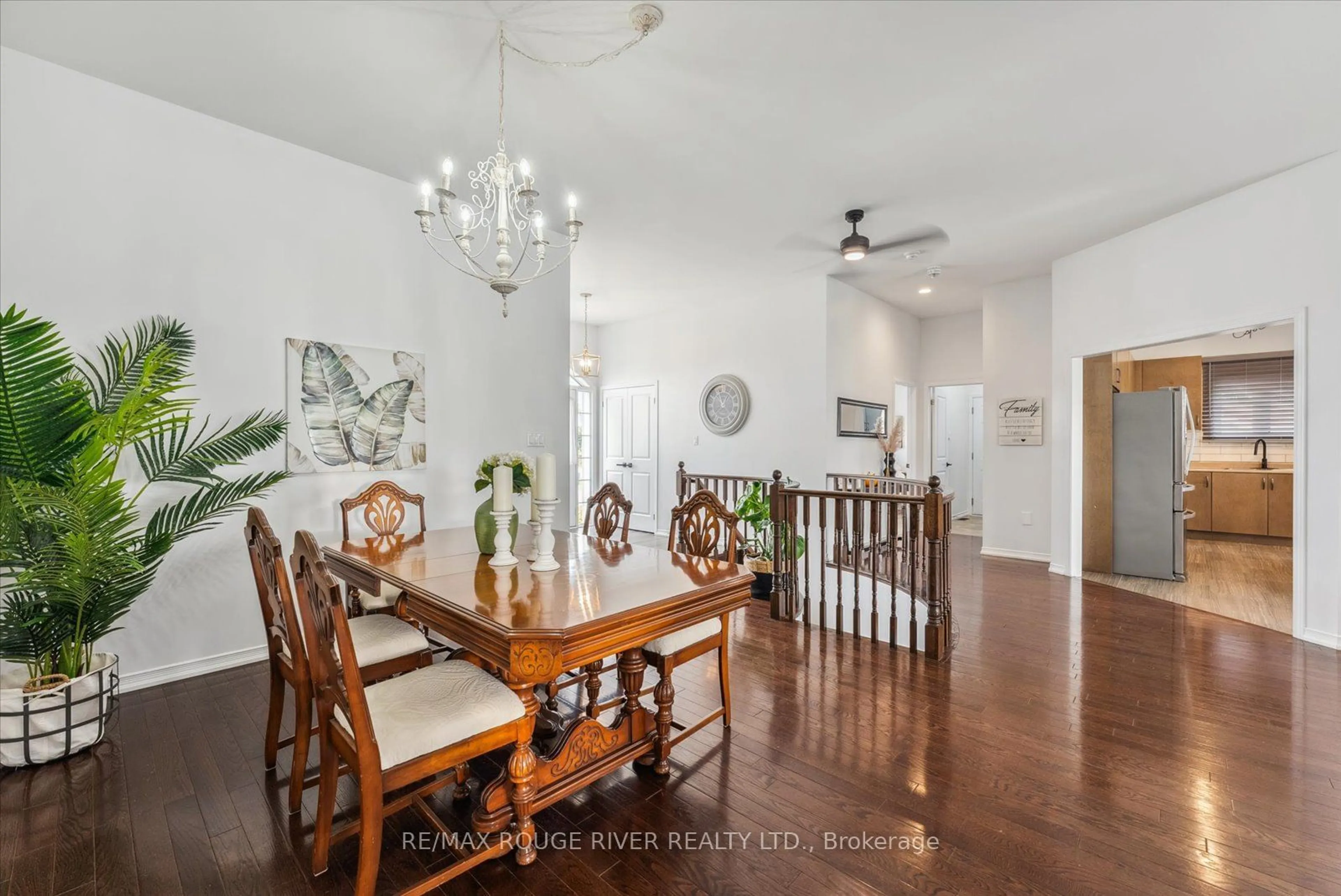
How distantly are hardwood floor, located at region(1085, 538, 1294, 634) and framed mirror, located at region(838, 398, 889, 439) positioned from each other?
8.11ft

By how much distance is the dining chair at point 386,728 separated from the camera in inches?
54.9

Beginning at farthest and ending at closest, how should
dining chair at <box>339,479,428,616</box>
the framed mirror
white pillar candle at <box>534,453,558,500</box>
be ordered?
the framed mirror < dining chair at <box>339,479,428,616</box> < white pillar candle at <box>534,453,558,500</box>

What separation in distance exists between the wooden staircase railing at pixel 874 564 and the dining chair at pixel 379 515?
237 centimetres

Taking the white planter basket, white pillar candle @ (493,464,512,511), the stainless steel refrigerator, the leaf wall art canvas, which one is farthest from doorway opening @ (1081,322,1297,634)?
the white planter basket

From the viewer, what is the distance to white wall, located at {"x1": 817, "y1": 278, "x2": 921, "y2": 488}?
5.91 metres

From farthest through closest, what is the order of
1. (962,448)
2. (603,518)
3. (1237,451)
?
(962,448), (1237,451), (603,518)

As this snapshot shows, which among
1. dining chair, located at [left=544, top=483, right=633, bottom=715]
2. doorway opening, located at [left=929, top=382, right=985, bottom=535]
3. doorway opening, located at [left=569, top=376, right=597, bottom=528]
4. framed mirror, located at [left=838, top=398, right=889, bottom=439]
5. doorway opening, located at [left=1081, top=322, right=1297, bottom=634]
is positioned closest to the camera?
dining chair, located at [left=544, top=483, right=633, bottom=715]

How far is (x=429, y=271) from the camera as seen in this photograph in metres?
3.88

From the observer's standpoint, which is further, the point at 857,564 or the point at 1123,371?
the point at 1123,371

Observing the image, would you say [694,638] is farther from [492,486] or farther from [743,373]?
[743,373]

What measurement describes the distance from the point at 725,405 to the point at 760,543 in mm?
2421

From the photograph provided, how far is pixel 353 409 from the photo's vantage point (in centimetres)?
352

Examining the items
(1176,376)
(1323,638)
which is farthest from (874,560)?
(1176,376)

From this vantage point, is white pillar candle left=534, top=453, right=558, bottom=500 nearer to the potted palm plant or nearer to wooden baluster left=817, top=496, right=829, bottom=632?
the potted palm plant
